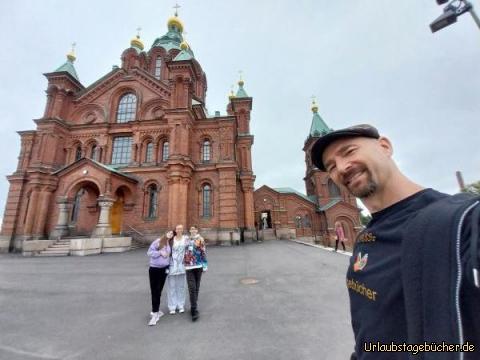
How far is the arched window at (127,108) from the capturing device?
20969 mm

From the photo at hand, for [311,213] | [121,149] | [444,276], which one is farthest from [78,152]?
[311,213]

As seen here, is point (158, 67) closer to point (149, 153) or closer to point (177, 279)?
point (149, 153)

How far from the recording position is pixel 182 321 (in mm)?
4074

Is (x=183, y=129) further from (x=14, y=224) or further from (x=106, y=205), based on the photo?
(x=14, y=224)

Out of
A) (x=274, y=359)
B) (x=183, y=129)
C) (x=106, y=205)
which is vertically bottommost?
(x=274, y=359)

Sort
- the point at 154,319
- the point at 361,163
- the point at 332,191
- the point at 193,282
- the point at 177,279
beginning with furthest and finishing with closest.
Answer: the point at 332,191 < the point at 177,279 < the point at 193,282 < the point at 154,319 < the point at 361,163

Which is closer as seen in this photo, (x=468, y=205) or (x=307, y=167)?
(x=468, y=205)

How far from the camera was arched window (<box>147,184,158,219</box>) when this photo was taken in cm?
1731

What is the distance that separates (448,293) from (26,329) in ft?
19.3

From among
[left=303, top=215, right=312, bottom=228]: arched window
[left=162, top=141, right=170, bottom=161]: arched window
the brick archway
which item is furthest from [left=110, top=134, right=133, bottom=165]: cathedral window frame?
[left=303, top=215, right=312, bottom=228]: arched window

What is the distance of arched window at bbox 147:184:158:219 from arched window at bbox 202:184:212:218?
12.3 ft

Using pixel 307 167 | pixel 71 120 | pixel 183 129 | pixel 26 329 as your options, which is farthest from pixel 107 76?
pixel 307 167

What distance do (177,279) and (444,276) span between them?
15.2 feet

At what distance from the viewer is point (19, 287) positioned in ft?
21.2
